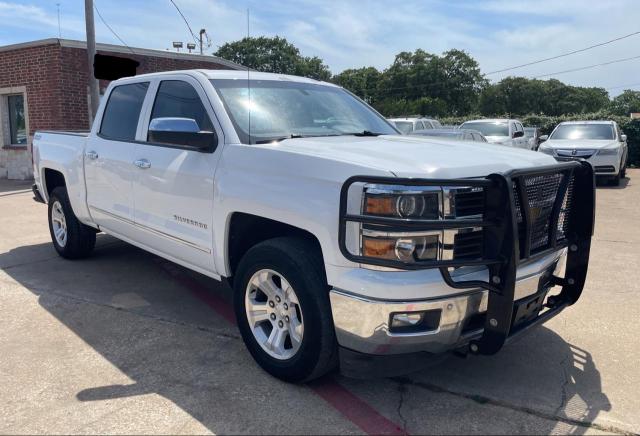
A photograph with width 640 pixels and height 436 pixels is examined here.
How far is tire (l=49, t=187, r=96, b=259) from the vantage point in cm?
606

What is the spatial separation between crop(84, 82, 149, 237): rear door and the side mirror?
0.97 meters

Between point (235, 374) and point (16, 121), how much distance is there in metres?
15.6

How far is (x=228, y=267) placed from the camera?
3752mm

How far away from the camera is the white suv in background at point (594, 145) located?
1375 cm

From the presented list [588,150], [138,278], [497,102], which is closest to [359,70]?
[497,102]

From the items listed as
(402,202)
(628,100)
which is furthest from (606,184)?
(628,100)

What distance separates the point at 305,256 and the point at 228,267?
2.74ft

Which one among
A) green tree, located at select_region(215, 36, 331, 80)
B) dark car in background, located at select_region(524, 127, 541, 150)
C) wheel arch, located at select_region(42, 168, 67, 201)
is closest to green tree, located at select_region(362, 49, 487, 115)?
green tree, located at select_region(215, 36, 331, 80)

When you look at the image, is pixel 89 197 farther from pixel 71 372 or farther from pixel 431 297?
pixel 431 297

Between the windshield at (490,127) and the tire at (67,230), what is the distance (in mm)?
13001

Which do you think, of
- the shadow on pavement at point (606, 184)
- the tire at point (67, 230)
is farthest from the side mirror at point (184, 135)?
the shadow on pavement at point (606, 184)

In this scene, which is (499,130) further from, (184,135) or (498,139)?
(184,135)

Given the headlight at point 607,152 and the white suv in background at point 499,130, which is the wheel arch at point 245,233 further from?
the white suv in background at point 499,130

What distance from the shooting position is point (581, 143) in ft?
47.2
